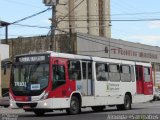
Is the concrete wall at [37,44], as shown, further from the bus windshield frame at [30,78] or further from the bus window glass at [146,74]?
the bus windshield frame at [30,78]

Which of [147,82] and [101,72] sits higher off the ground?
[101,72]

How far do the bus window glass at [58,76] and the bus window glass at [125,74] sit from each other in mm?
6358

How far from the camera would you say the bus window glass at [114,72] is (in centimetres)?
2744

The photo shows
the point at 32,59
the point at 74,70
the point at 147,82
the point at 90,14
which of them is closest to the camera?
the point at 32,59

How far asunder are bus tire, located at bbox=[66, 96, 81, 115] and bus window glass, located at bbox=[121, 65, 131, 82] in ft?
17.4

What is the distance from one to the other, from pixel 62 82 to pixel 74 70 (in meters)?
1.18

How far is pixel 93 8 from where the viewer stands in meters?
88.7

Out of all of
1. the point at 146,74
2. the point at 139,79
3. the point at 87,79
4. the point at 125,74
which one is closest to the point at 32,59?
the point at 87,79

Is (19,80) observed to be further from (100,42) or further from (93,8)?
(93,8)

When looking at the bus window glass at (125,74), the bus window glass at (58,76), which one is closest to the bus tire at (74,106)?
the bus window glass at (58,76)

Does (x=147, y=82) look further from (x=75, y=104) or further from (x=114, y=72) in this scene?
(x=75, y=104)

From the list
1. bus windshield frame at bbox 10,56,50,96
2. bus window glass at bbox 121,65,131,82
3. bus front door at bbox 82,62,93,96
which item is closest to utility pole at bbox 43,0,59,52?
bus window glass at bbox 121,65,131,82

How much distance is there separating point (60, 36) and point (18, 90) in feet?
99.3

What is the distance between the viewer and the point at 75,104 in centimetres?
2403
